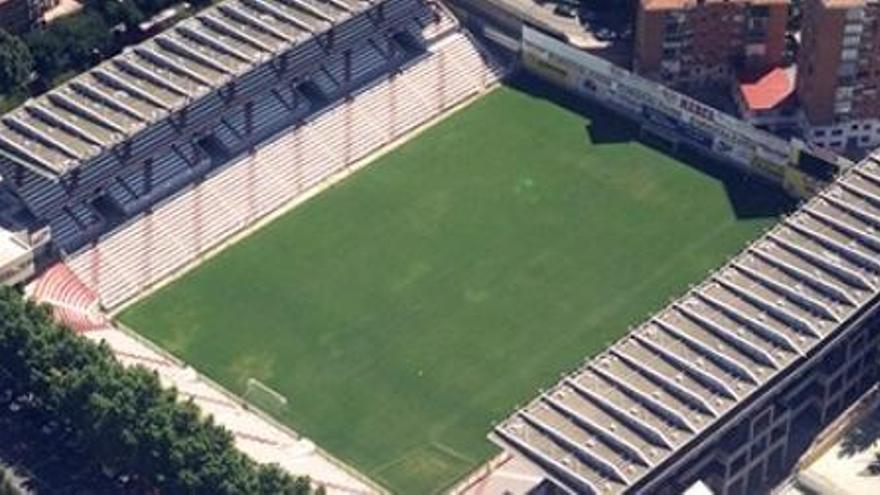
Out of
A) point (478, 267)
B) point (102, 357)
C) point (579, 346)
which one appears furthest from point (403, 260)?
point (102, 357)

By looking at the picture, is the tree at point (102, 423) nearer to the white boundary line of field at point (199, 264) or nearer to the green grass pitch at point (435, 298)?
Result: the white boundary line of field at point (199, 264)

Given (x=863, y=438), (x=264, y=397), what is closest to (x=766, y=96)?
(x=863, y=438)

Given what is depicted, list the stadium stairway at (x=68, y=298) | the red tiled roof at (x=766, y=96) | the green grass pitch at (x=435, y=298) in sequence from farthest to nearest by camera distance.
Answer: the red tiled roof at (x=766, y=96) → the stadium stairway at (x=68, y=298) → the green grass pitch at (x=435, y=298)

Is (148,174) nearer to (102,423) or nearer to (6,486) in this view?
(102,423)

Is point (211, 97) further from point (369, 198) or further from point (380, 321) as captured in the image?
point (380, 321)

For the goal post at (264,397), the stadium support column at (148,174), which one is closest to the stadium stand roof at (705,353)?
the goal post at (264,397)

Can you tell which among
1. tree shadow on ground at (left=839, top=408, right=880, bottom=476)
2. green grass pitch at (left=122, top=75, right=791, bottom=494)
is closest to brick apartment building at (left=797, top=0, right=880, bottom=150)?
green grass pitch at (left=122, top=75, right=791, bottom=494)
